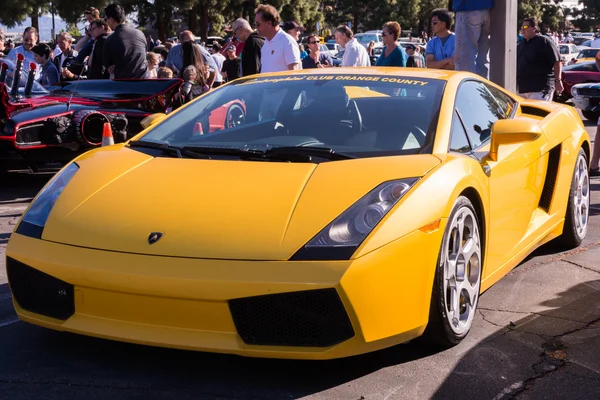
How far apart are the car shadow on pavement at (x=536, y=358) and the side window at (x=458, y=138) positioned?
0.83 metres

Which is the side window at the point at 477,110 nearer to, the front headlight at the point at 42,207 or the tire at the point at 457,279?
the tire at the point at 457,279

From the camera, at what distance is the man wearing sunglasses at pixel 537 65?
34.4 feet

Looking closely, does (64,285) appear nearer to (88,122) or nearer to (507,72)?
(88,122)

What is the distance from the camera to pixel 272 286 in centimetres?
314

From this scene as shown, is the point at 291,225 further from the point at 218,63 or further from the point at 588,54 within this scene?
the point at 588,54

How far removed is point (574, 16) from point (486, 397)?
Answer: 3993 inches

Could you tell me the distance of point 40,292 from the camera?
11.5ft

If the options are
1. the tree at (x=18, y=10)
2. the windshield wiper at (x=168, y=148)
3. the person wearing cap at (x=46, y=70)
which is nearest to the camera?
the windshield wiper at (x=168, y=148)

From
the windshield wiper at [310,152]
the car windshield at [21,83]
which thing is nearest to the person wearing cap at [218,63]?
the car windshield at [21,83]

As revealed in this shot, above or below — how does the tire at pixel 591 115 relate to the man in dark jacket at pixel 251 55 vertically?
below

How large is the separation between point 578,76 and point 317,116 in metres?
Answer: 17.0

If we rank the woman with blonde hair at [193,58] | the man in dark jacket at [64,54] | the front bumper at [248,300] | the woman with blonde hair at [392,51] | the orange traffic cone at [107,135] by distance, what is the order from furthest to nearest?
the man in dark jacket at [64,54] < the woman with blonde hair at [193,58] < the woman with blonde hair at [392,51] < the orange traffic cone at [107,135] < the front bumper at [248,300]

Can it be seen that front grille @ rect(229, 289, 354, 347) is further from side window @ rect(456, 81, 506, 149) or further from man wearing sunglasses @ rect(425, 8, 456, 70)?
man wearing sunglasses @ rect(425, 8, 456, 70)

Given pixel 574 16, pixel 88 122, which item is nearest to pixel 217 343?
pixel 88 122
